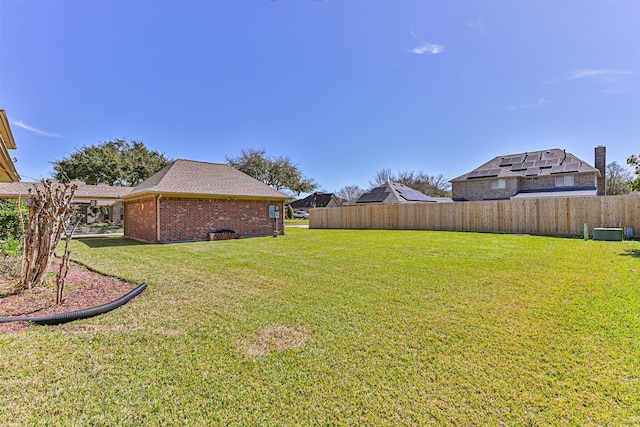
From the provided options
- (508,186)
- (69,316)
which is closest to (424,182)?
(508,186)

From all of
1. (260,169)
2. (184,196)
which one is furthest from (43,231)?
(260,169)

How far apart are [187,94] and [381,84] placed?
36.8 feet

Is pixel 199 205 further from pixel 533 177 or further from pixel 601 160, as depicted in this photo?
pixel 601 160

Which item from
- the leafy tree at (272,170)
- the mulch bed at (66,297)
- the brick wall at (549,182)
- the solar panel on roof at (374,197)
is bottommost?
Result: the mulch bed at (66,297)

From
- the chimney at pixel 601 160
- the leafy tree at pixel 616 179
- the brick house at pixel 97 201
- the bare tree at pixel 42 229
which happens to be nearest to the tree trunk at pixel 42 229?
the bare tree at pixel 42 229

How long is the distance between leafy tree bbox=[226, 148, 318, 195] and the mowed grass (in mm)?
31072

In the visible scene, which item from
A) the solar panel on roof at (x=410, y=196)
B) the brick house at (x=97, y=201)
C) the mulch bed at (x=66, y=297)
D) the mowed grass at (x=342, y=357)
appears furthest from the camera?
the solar panel on roof at (x=410, y=196)

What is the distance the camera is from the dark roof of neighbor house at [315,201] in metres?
46.3

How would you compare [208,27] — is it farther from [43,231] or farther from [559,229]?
[559,229]

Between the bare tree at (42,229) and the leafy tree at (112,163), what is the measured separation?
3101cm

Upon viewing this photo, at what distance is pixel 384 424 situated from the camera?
1892 millimetres

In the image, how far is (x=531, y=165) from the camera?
25.1m

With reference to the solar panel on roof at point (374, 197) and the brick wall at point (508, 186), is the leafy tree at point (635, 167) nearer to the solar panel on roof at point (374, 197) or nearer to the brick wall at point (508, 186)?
the brick wall at point (508, 186)

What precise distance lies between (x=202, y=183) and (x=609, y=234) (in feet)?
58.5
